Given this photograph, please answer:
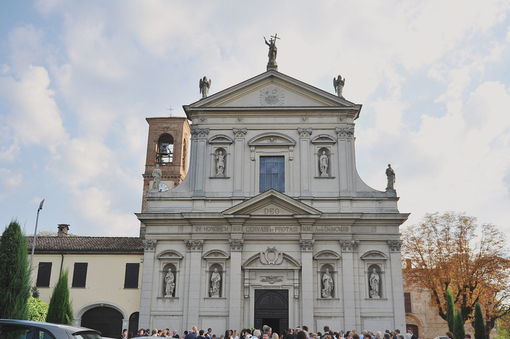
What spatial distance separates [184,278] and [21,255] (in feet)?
34.5

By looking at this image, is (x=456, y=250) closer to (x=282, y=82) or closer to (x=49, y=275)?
(x=282, y=82)

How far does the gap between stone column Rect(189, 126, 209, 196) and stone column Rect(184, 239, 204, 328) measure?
2.60 metres

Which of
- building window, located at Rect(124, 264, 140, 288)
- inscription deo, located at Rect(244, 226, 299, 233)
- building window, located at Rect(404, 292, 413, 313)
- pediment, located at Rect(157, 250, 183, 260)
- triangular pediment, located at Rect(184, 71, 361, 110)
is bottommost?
building window, located at Rect(404, 292, 413, 313)

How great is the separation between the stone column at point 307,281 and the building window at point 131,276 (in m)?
11.6

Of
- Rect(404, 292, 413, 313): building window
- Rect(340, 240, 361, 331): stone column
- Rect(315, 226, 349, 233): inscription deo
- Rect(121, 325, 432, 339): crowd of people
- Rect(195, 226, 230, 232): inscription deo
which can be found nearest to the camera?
Rect(121, 325, 432, 339): crowd of people

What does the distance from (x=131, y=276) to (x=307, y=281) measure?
12.1 metres

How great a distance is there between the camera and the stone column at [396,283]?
22.3m

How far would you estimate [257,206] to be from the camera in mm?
23562

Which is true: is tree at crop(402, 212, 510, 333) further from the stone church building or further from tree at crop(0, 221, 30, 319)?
tree at crop(0, 221, 30, 319)

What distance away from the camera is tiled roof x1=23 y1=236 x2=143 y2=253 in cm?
2973

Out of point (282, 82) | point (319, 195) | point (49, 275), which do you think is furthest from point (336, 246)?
point (49, 275)

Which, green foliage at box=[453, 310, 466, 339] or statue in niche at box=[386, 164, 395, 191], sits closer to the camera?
statue in niche at box=[386, 164, 395, 191]

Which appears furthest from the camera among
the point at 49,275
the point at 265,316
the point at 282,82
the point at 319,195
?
the point at 49,275

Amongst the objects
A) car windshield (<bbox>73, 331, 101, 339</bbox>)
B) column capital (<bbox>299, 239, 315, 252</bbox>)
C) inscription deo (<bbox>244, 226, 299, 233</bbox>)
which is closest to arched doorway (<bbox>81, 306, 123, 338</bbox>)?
inscription deo (<bbox>244, 226, 299, 233</bbox>)
